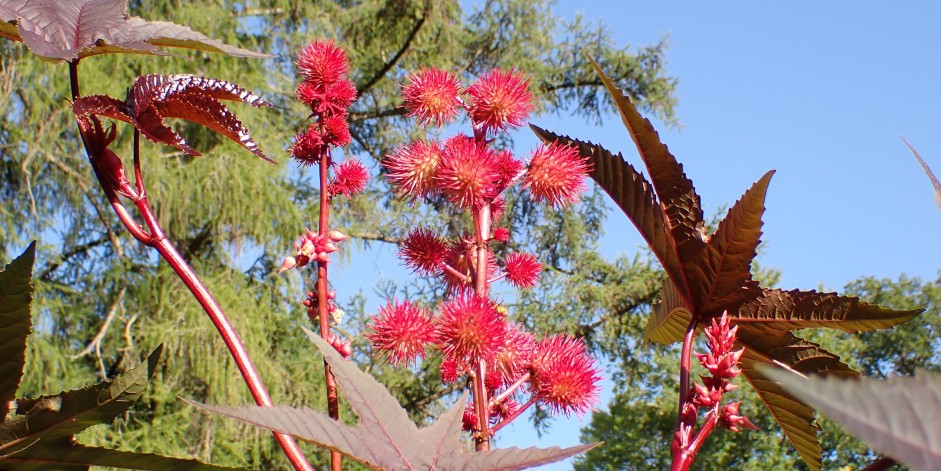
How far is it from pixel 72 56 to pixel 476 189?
0.24m

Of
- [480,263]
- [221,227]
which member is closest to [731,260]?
[480,263]

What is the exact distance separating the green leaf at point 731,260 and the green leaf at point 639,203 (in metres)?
0.01

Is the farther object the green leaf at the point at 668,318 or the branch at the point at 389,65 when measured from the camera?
the branch at the point at 389,65

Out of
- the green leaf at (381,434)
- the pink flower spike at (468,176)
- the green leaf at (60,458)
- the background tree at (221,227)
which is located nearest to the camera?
the green leaf at (381,434)

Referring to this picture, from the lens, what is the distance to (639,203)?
0.52m

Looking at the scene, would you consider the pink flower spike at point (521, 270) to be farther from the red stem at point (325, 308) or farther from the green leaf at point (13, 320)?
the green leaf at point (13, 320)

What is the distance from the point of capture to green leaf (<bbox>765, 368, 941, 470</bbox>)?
14 centimetres

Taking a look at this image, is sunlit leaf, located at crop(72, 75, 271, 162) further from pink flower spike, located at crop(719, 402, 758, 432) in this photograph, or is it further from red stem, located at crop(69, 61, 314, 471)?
pink flower spike, located at crop(719, 402, 758, 432)

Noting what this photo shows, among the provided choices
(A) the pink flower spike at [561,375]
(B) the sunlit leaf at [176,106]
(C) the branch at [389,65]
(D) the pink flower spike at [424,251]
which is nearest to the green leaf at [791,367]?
(A) the pink flower spike at [561,375]

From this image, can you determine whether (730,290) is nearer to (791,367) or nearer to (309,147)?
(791,367)

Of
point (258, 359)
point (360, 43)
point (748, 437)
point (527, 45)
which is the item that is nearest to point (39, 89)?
point (258, 359)

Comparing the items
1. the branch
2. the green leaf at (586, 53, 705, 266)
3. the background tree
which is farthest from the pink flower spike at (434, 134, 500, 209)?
the branch

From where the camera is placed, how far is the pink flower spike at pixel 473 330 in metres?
0.50

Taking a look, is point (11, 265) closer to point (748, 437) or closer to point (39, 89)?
point (39, 89)
